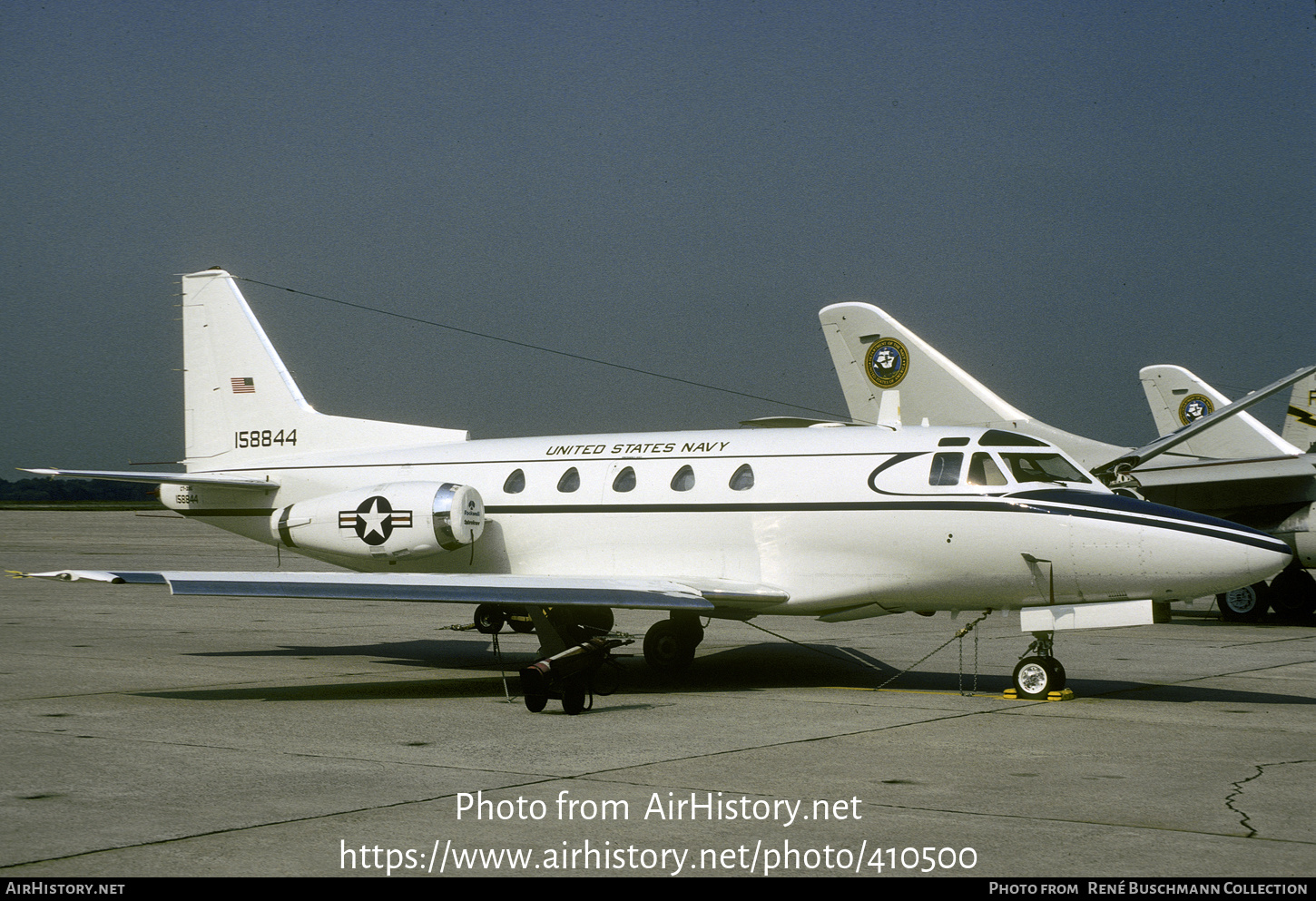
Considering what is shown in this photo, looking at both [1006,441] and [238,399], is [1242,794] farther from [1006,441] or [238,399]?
[238,399]

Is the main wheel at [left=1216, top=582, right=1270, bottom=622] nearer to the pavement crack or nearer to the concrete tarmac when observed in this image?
the concrete tarmac

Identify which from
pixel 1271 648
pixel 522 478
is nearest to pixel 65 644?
pixel 522 478

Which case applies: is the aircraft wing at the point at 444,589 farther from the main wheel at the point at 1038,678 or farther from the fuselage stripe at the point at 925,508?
the main wheel at the point at 1038,678

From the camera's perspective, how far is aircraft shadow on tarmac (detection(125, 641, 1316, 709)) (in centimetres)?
1378

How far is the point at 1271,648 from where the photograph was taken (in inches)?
764

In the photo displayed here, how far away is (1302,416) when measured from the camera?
31.2 meters

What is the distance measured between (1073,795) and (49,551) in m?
43.7

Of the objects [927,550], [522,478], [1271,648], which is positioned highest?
[522,478]

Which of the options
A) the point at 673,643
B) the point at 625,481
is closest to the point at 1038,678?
the point at 673,643

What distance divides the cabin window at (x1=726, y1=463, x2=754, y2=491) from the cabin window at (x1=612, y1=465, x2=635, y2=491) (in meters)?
1.36

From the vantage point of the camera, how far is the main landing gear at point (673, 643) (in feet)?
53.8

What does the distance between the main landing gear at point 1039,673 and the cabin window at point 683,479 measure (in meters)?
4.26

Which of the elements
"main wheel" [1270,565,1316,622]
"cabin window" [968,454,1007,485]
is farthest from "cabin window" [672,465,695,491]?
"main wheel" [1270,565,1316,622]
